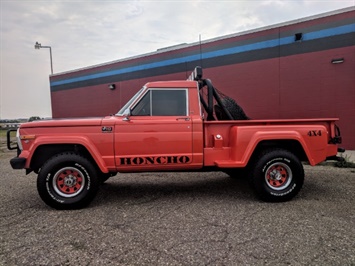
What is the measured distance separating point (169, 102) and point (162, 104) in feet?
0.42

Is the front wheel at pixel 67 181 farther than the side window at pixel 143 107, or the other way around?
the side window at pixel 143 107

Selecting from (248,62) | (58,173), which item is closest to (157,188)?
(58,173)

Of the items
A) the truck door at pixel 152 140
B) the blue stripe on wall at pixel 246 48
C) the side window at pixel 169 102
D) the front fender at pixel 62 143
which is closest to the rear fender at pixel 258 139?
the truck door at pixel 152 140

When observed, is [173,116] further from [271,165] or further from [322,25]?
[322,25]

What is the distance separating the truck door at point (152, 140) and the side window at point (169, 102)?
68mm

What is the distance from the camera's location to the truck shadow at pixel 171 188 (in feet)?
16.5

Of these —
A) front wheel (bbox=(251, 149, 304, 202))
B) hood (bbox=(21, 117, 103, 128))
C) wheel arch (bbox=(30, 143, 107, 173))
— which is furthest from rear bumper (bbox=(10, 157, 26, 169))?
front wheel (bbox=(251, 149, 304, 202))

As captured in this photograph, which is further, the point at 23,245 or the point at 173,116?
the point at 173,116

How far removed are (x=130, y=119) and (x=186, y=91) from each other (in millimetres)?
1078

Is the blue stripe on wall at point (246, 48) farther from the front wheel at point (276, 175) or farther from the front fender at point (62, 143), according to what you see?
the front fender at point (62, 143)

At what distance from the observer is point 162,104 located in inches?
189

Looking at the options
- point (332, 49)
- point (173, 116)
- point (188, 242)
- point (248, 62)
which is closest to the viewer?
point (188, 242)

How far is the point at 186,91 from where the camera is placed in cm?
488

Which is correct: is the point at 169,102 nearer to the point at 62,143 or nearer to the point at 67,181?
the point at 62,143
